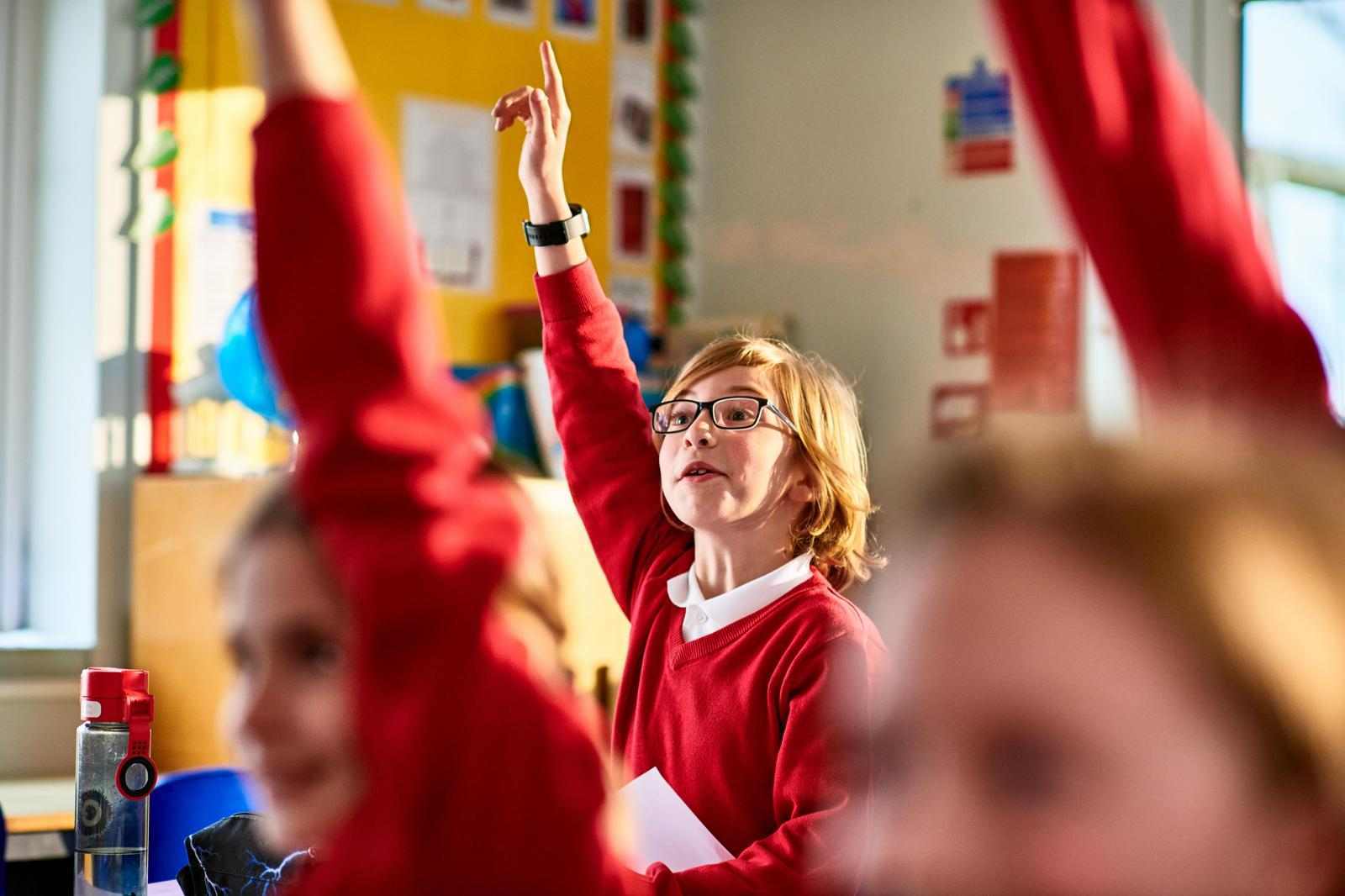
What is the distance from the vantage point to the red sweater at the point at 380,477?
0.48 meters

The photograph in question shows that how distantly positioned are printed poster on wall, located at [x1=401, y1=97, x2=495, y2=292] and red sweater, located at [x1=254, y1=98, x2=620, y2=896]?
2.79 meters

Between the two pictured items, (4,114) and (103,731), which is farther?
(4,114)

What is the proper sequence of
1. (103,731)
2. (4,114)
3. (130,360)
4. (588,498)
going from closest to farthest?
(103,731) → (588,498) → (130,360) → (4,114)

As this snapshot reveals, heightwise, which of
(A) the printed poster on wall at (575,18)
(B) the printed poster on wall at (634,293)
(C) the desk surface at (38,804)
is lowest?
(C) the desk surface at (38,804)

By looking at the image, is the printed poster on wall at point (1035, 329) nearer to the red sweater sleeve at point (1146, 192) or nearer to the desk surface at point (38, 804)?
the desk surface at point (38, 804)

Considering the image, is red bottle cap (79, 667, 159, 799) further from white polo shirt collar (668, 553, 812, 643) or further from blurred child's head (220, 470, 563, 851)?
blurred child's head (220, 470, 563, 851)

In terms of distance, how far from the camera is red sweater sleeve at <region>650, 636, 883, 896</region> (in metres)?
1.19

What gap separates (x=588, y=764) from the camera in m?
0.56

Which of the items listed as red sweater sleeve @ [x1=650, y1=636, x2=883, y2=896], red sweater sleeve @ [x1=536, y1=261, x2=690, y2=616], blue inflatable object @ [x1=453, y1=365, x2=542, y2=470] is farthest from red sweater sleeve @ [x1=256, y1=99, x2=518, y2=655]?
blue inflatable object @ [x1=453, y1=365, x2=542, y2=470]

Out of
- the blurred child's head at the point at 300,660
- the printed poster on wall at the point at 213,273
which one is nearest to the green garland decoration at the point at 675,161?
the printed poster on wall at the point at 213,273

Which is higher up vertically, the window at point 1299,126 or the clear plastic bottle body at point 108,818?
the window at point 1299,126

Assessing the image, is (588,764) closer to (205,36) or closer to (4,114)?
(205,36)

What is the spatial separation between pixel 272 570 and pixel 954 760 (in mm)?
267

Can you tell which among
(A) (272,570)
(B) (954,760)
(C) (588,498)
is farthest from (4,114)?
(B) (954,760)
